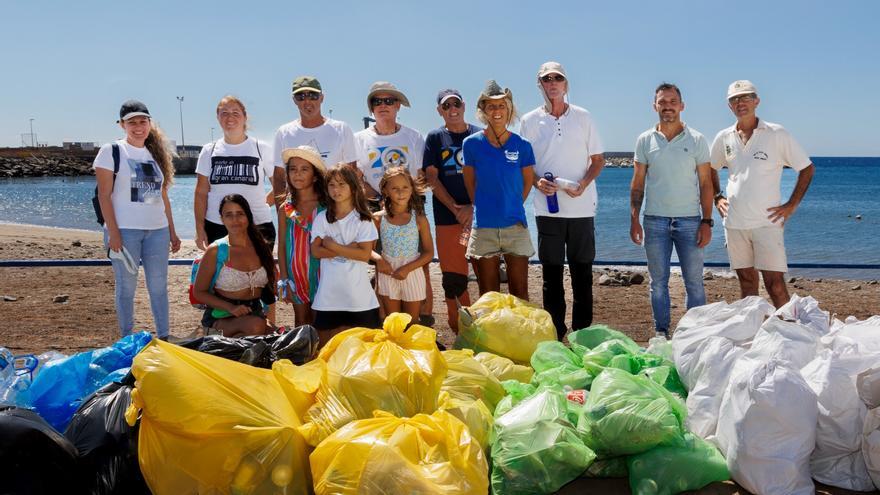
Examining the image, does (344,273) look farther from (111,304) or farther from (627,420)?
(111,304)

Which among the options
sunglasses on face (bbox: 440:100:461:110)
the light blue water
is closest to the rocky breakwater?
the light blue water

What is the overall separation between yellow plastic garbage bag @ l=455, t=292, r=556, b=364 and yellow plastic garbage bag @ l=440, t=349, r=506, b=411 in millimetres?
579

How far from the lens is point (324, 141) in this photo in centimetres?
503

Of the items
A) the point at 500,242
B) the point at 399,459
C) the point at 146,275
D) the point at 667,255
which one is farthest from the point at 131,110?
the point at 667,255

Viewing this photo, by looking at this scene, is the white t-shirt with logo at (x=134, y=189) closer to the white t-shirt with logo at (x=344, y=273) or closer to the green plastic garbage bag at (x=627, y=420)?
the white t-shirt with logo at (x=344, y=273)

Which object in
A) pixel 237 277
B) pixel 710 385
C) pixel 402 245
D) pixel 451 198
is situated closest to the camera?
pixel 710 385

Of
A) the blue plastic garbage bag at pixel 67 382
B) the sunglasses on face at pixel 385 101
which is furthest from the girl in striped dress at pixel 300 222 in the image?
the blue plastic garbage bag at pixel 67 382

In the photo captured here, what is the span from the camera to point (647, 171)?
16.9 feet

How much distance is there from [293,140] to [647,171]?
8.41 feet

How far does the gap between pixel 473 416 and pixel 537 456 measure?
1.14ft

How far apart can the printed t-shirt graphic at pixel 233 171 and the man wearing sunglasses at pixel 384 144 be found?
79 cm

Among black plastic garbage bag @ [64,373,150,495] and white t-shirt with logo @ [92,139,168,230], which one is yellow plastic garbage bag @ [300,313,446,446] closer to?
black plastic garbage bag @ [64,373,150,495]

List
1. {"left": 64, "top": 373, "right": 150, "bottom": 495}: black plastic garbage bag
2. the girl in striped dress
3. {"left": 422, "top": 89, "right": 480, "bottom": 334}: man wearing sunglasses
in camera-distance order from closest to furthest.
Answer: {"left": 64, "top": 373, "right": 150, "bottom": 495}: black plastic garbage bag, the girl in striped dress, {"left": 422, "top": 89, "right": 480, "bottom": 334}: man wearing sunglasses

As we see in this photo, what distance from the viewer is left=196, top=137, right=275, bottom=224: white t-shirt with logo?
4.92 metres
